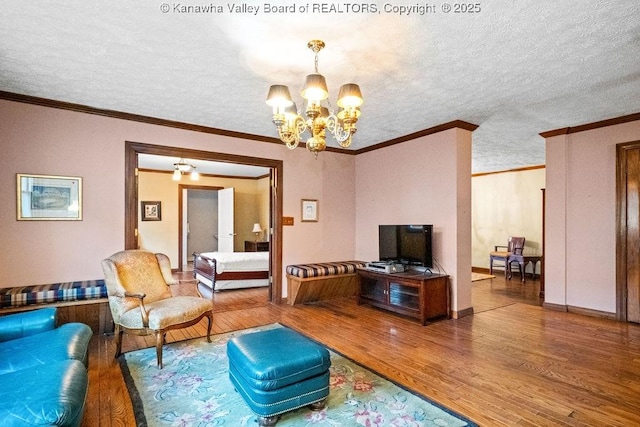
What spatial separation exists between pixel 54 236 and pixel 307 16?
11.9 feet

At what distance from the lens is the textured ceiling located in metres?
2.12

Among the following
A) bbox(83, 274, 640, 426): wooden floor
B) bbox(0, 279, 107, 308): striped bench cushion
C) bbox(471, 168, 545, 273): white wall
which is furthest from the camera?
bbox(471, 168, 545, 273): white wall

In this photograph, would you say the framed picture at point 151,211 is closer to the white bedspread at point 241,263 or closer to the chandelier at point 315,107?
the white bedspread at point 241,263

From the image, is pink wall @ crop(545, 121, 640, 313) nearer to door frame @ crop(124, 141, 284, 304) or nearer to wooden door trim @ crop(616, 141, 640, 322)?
wooden door trim @ crop(616, 141, 640, 322)

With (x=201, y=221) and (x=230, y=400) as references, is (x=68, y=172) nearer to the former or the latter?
(x=230, y=400)

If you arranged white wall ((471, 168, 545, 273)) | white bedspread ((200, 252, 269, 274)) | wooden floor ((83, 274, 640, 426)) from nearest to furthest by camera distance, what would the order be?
wooden floor ((83, 274, 640, 426)) → white bedspread ((200, 252, 269, 274)) → white wall ((471, 168, 545, 273))

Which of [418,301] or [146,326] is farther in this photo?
[418,301]

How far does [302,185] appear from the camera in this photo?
561 cm

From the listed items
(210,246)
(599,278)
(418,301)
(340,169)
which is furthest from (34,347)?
(210,246)

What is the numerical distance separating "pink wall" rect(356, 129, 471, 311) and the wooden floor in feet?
2.72

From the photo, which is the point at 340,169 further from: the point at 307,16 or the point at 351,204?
the point at 307,16

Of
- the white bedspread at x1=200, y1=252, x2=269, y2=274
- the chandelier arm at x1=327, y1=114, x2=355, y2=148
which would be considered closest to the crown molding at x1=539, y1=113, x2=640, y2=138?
the chandelier arm at x1=327, y1=114, x2=355, y2=148

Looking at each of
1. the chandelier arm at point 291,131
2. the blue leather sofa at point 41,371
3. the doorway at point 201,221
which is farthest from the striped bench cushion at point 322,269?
the doorway at point 201,221

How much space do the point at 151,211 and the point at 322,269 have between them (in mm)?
5215
